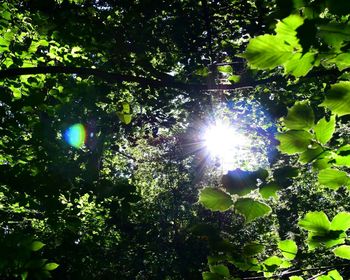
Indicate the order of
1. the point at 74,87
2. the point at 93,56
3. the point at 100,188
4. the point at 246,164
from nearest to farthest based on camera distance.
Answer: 1. the point at 100,188
2. the point at 74,87
3. the point at 93,56
4. the point at 246,164

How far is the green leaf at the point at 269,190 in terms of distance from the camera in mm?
994

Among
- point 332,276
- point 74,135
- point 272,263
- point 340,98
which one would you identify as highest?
point 74,135

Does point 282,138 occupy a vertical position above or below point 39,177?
below

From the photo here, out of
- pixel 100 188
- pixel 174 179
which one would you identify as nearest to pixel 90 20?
pixel 100 188

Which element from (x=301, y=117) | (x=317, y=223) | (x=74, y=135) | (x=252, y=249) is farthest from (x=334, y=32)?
(x=74, y=135)

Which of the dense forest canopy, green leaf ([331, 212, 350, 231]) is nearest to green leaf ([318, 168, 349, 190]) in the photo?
the dense forest canopy

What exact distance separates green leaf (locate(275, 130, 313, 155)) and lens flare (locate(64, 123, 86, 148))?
2823 mm

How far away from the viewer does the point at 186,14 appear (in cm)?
564

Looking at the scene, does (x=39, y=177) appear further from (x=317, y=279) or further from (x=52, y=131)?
(x=317, y=279)

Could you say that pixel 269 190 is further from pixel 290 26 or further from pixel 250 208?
pixel 290 26

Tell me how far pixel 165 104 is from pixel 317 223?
4.17 meters

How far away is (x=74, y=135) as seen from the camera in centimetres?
359

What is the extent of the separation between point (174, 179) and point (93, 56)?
15.2 meters

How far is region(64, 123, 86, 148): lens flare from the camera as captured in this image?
3.50 m
